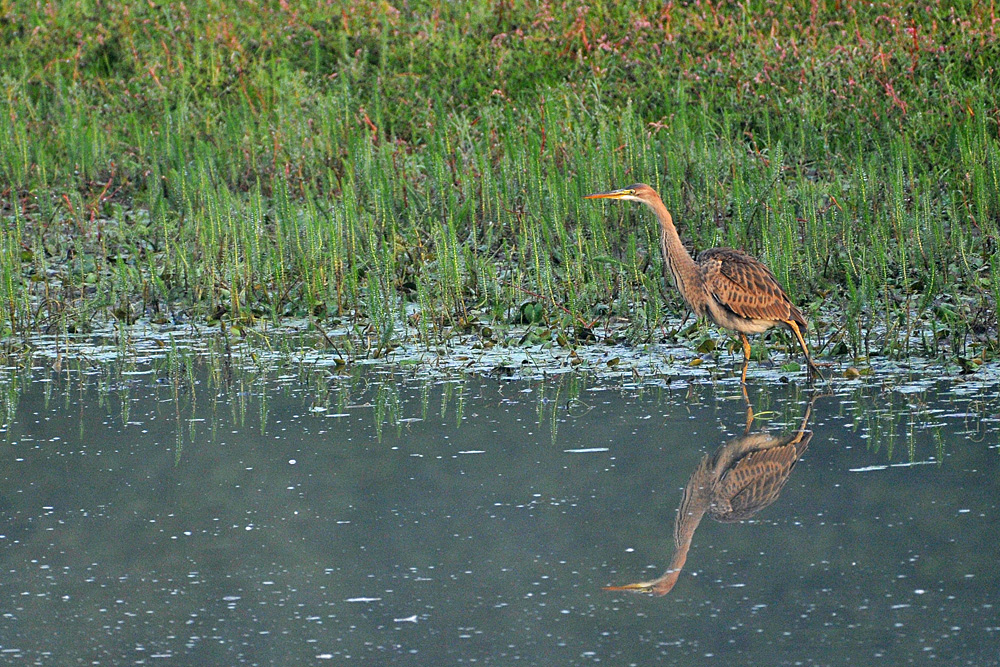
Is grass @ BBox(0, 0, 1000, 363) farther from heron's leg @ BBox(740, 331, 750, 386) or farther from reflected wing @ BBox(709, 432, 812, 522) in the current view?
reflected wing @ BBox(709, 432, 812, 522)

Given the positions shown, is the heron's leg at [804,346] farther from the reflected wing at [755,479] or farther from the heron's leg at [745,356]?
the reflected wing at [755,479]

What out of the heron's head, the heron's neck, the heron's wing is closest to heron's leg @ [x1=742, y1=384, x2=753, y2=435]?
the heron's wing

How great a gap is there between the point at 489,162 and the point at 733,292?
11.3 feet

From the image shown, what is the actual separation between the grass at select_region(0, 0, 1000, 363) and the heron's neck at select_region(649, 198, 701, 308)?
31 cm

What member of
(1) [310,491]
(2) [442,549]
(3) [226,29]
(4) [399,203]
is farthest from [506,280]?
(3) [226,29]

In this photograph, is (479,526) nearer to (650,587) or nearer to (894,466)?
(650,587)

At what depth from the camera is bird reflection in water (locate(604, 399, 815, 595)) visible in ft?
16.6

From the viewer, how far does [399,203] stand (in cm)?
1081

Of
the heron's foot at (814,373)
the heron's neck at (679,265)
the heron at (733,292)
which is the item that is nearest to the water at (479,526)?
the heron's foot at (814,373)

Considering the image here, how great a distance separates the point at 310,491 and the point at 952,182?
226 inches

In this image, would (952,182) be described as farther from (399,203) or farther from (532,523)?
(532,523)

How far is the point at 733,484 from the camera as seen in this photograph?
581 centimetres

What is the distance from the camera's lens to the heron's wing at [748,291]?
7770 mm

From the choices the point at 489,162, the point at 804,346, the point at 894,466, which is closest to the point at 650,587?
the point at 894,466
